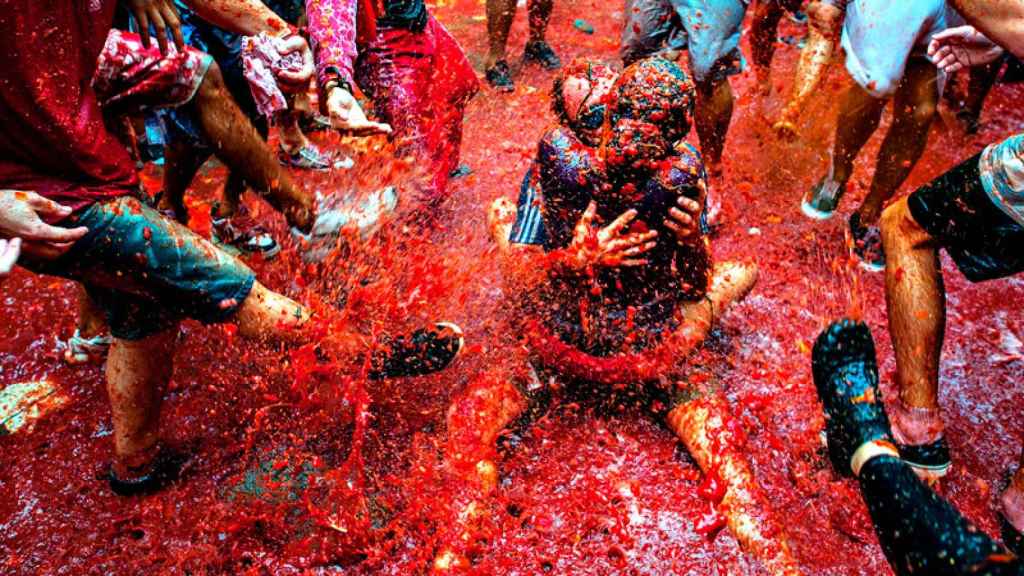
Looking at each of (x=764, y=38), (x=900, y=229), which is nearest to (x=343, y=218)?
(x=900, y=229)

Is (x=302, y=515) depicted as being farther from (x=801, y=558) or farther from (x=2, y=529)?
(x=801, y=558)

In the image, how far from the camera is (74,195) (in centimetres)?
207

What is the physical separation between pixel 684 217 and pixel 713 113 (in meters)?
1.98

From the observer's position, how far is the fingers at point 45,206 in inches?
76.1

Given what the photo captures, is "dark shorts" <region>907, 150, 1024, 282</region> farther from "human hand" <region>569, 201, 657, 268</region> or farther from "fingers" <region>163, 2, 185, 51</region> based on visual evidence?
"fingers" <region>163, 2, 185, 51</region>

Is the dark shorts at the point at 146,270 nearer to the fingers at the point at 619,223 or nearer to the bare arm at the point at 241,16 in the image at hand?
the bare arm at the point at 241,16

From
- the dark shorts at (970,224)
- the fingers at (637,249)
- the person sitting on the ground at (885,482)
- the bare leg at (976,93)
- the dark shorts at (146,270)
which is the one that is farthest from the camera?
the bare leg at (976,93)

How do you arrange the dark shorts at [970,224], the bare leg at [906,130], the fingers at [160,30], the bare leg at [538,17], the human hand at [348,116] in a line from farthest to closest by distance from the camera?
the bare leg at [538,17]
the bare leg at [906,130]
the human hand at [348,116]
the fingers at [160,30]
the dark shorts at [970,224]

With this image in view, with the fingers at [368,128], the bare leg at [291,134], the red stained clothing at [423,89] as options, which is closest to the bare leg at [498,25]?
the red stained clothing at [423,89]

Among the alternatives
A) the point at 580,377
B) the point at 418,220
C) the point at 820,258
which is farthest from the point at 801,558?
the point at 418,220

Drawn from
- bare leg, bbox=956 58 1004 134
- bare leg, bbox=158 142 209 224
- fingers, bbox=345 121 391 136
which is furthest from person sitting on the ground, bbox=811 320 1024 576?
bare leg, bbox=956 58 1004 134

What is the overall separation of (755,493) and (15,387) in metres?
3.26

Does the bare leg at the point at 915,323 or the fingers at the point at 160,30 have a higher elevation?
the fingers at the point at 160,30

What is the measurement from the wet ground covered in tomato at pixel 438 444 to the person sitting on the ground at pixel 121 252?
0.72 ft
